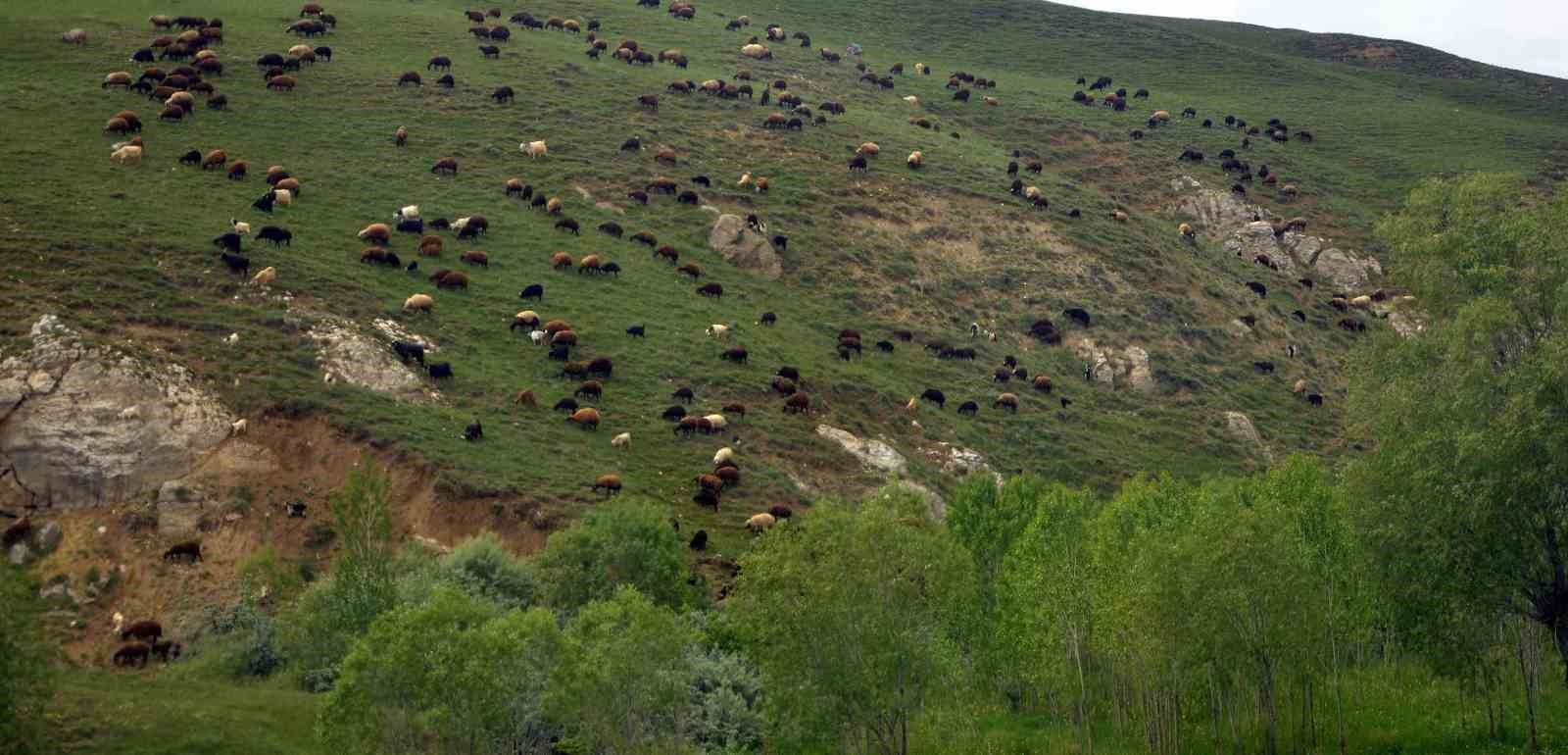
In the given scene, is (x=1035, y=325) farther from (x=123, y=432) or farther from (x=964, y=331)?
(x=123, y=432)

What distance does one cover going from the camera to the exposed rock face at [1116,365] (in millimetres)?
81812

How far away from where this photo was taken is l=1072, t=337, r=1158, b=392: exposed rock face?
8181cm

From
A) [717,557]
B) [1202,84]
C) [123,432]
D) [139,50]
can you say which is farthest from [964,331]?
[1202,84]

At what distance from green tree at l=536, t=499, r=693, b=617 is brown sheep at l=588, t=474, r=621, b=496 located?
6.25 meters

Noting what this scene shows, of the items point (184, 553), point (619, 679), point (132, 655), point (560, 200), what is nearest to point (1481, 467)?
point (619, 679)

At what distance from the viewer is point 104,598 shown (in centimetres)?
4738

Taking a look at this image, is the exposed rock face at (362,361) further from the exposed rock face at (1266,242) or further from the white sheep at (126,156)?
the exposed rock face at (1266,242)

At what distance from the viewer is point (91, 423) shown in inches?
2028

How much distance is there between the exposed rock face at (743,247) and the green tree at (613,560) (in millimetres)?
33970

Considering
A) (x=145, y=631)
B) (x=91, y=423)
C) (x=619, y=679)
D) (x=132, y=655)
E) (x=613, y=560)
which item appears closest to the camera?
(x=619, y=679)

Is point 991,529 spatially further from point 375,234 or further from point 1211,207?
point 1211,207

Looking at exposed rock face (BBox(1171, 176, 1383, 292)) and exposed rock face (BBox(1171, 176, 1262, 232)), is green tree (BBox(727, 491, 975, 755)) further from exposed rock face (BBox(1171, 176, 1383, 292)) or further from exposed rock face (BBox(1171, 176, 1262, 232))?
exposed rock face (BBox(1171, 176, 1262, 232))

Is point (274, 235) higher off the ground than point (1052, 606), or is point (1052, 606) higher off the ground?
point (1052, 606)

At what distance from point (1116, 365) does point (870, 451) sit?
77.8 feet
